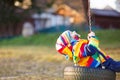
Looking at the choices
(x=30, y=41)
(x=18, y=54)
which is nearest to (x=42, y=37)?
(x=30, y=41)

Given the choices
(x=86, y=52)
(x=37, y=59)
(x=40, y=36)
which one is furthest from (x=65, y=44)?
(x=40, y=36)

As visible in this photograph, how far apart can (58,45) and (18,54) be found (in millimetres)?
10865

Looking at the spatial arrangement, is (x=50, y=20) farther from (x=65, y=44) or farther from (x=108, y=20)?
(x=65, y=44)

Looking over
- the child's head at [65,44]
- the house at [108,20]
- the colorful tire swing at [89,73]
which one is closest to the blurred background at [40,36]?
the house at [108,20]

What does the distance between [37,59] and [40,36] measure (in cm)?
1249

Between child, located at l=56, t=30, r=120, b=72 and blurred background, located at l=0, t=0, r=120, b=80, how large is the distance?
169cm

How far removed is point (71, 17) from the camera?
5234cm

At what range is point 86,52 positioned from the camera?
24.7ft

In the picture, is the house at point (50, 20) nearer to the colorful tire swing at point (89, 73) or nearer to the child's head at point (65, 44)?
the child's head at point (65, 44)

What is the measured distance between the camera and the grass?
1091 centimetres

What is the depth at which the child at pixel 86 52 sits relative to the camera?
754 cm

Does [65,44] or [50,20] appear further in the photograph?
[50,20]

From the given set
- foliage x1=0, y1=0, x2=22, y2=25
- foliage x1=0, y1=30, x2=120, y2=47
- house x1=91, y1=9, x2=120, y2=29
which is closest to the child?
foliage x1=0, y1=30, x2=120, y2=47

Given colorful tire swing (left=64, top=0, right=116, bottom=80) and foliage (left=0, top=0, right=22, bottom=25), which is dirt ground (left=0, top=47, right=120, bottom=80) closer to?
colorful tire swing (left=64, top=0, right=116, bottom=80)
